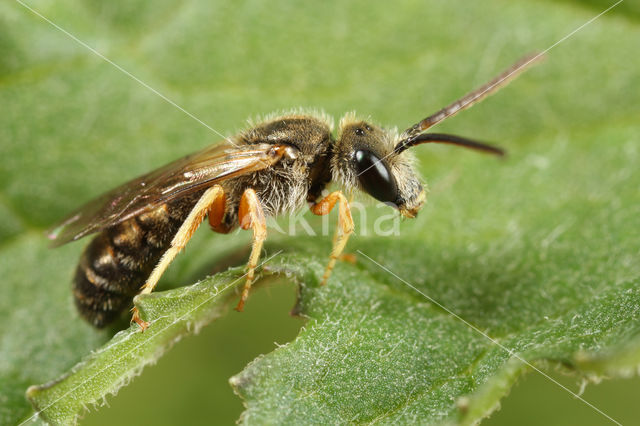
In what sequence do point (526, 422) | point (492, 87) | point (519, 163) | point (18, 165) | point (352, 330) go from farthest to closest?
1. point (519, 163)
2. point (18, 165)
3. point (526, 422)
4. point (492, 87)
5. point (352, 330)

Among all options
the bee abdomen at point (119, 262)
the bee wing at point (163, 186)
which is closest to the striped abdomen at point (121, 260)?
the bee abdomen at point (119, 262)

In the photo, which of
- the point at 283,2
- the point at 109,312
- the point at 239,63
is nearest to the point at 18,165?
the point at 109,312

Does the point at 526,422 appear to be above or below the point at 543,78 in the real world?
below

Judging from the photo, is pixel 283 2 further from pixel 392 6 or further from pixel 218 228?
pixel 218 228

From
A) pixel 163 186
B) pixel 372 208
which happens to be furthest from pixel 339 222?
pixel 372 208

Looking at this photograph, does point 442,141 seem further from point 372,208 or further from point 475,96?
point 372,208

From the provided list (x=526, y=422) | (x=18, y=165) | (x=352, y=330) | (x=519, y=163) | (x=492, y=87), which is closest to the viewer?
(x=352, y=330)

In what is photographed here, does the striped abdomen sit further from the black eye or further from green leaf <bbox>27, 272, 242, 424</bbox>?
the black eye

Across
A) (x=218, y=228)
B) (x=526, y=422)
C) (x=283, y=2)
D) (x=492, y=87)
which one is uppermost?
(x=283, y=2)
